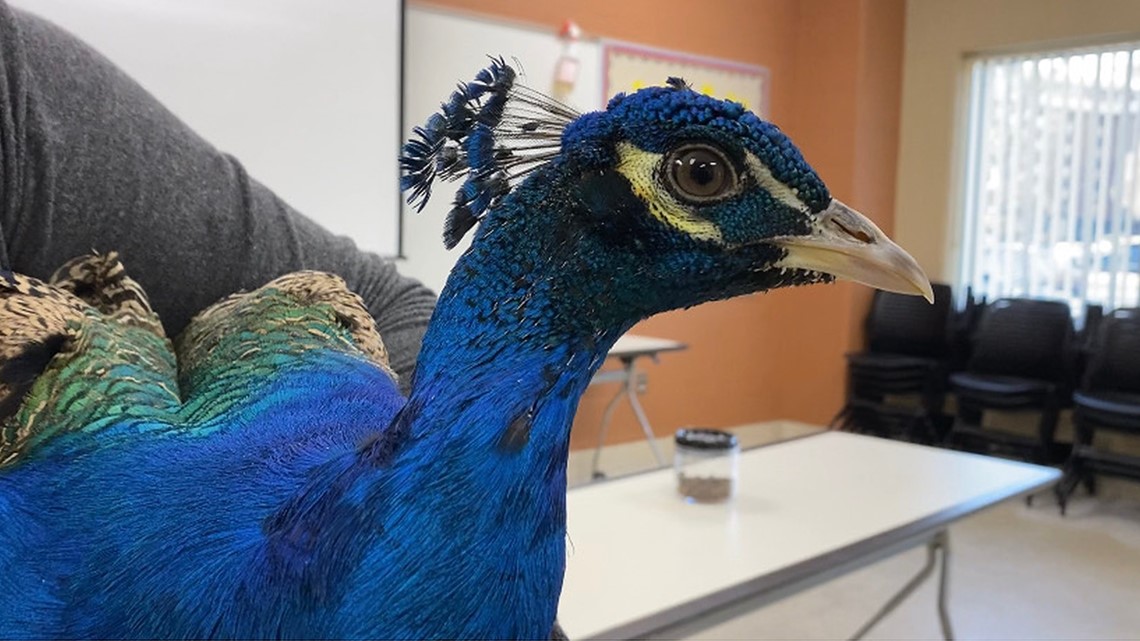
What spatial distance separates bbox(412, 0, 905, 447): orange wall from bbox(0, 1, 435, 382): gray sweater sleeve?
418 cm

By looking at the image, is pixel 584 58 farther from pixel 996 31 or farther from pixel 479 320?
pixel 479 320

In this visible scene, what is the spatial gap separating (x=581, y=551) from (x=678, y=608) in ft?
0.94

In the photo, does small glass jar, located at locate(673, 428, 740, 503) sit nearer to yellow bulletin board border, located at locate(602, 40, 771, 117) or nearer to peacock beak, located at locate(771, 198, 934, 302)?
peacock beak, located at locate(771, 198, 934, 302)

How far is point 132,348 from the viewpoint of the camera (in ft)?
2.53

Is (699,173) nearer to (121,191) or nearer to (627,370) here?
(121,191)

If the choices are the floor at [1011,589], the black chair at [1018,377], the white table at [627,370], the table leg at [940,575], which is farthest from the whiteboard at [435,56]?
the black chair at [1018,377]

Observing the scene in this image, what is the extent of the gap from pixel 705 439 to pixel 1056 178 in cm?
405

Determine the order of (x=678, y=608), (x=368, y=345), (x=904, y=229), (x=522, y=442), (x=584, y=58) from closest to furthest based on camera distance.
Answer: (x=522, y=442) → (x=368, y=345) → (x=678, y=608) → (x=584, y=58) → (x=904, y=229)

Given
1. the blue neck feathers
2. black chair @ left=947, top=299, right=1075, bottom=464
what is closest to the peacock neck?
the blue neck feathers

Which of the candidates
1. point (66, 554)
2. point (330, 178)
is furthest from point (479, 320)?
point (330, 178)

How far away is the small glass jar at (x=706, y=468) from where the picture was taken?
2008mm

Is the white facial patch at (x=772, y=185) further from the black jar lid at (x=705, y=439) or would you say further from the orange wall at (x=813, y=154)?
the orange wall at (x=813, y=154)

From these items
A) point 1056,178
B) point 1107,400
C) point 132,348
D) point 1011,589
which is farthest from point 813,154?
point 132,348

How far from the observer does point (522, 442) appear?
1.68ft
